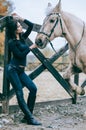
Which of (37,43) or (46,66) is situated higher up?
(37,43)

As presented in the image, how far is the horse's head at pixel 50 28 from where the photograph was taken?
5.95 m

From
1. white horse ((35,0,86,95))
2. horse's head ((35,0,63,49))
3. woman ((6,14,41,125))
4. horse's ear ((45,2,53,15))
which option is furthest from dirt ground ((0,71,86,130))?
horse's ear ((45,2,53,15))

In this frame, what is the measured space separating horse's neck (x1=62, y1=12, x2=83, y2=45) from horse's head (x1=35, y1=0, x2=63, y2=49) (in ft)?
0.59

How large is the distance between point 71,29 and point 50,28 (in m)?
0.60

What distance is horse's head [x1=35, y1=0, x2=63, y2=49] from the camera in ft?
19.5

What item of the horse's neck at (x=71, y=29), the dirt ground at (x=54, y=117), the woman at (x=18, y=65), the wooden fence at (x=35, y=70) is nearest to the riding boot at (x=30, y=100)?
the woman at (x=18, y=65)

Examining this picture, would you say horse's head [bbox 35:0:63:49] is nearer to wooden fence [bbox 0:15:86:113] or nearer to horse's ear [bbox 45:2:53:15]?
horse's ear [bbox 45:2:53:15]

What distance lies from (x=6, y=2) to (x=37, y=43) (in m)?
33.9

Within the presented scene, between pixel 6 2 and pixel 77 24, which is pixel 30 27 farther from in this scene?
pixel 6 2

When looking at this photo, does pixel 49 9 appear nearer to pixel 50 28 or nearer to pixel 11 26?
pixel 50 28

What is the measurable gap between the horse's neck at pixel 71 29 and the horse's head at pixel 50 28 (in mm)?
181

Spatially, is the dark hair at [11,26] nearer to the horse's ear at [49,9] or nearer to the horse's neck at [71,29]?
the horse's ear at [49,9]

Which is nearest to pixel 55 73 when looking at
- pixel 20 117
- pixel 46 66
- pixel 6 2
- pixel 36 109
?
pixel 46 66

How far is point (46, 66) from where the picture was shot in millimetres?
7195
